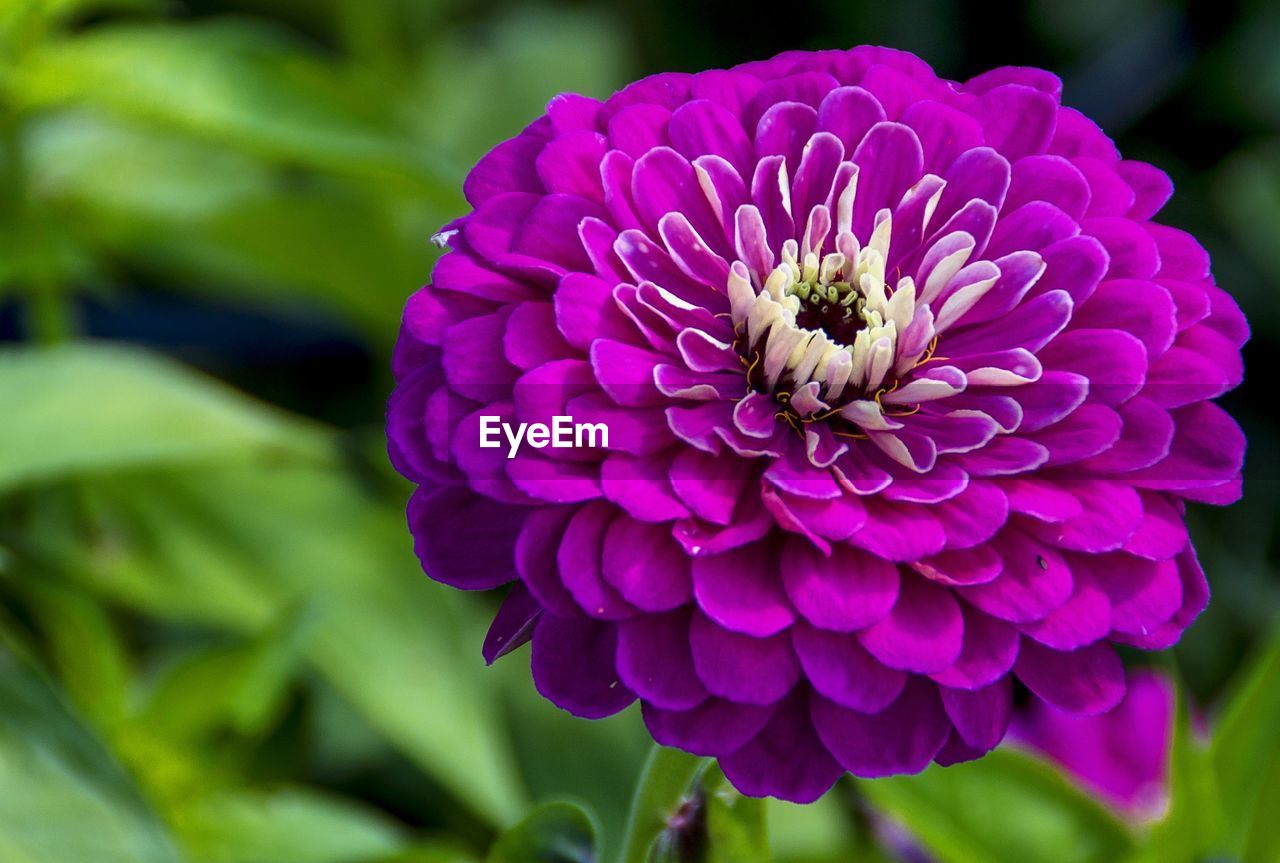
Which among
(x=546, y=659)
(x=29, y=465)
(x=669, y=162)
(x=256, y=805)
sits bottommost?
(x=256, y=805)

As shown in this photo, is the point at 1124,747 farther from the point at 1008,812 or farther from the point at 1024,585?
the point at 1024,585

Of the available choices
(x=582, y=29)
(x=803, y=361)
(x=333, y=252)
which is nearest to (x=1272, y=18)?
(x=582, y=29)

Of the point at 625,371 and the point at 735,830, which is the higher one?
the point at 625,371

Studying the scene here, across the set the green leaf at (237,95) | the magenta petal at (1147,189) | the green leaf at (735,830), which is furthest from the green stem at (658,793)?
the green leaf at (237,95)

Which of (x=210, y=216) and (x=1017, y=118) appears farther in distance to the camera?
(x=210, y=216)

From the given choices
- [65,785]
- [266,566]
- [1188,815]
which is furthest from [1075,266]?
[266,566]

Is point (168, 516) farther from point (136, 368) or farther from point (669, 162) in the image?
point (669, 162)
